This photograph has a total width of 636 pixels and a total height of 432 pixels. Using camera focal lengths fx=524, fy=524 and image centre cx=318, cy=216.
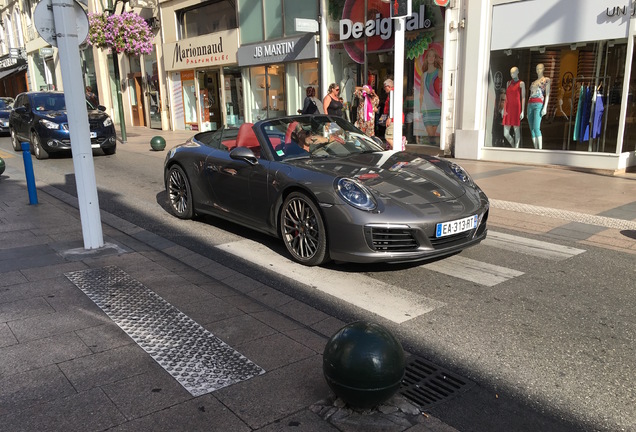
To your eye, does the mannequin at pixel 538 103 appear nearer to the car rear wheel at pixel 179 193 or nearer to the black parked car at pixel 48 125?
the car rear wheel at pixel 179 193

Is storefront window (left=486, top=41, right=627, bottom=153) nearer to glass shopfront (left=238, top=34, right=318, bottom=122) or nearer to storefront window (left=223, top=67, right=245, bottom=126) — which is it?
glass shopfront (left=238, top=34, right=318, bottom=122)

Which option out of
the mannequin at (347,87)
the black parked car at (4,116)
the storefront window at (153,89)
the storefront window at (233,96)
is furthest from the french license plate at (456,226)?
the storefront window at (153,89)

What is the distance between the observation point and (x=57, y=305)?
4027mm

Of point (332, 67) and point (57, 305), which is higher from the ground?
point (332, 67)

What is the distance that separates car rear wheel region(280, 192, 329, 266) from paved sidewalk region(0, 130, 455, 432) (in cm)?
62

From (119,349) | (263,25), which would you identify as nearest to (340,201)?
(119,349)

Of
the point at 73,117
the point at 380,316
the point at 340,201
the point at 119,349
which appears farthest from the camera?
the point at 73,117

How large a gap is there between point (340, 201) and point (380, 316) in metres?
1.14

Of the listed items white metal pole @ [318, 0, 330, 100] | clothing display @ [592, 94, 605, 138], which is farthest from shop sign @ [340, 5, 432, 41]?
clothing display @ [592, 94, 605, 138]

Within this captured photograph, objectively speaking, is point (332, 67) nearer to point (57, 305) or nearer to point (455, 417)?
point (57, 305)

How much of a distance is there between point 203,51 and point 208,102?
7.11 feet

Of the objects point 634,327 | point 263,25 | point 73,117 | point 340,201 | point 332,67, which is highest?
point 263,25

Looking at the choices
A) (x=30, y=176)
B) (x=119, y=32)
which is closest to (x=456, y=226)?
(x=30, y=176)

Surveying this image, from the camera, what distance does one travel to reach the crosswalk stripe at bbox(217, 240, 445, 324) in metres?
4.05
